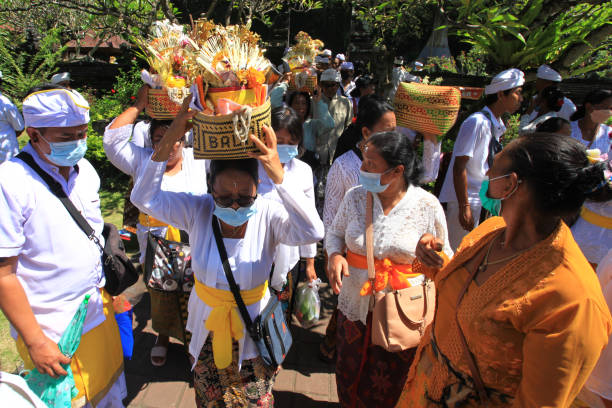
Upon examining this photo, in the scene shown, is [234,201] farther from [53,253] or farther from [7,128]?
[7,128]

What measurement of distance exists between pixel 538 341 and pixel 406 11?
21.8 ft

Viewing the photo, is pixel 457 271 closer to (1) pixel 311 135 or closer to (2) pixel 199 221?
(2) pixel 199 221

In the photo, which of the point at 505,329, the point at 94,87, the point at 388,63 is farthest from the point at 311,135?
the point at 94,87

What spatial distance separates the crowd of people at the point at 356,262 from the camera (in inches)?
57.9

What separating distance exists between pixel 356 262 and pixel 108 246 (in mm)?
1623

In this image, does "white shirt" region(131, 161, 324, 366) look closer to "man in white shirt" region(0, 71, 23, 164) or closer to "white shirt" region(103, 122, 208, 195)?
"white shirt" region(103, 122, 208, 195)

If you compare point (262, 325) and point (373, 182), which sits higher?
point (373, 182)

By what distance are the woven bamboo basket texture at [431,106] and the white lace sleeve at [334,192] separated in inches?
37.5

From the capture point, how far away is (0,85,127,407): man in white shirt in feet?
6.19

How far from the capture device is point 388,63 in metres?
5.89

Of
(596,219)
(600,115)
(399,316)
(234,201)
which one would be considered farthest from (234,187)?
(600,115)

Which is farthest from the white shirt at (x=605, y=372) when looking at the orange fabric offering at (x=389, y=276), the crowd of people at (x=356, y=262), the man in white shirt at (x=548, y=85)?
the man in white shirt at (x=548, y=85)

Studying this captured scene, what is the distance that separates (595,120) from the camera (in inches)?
170

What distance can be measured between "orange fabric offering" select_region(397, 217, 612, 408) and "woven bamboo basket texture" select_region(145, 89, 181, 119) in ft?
6.64
